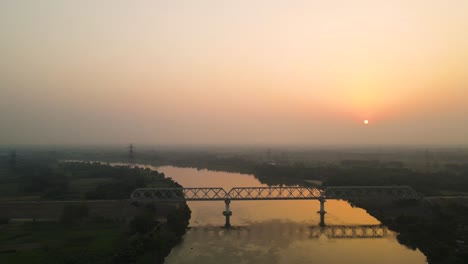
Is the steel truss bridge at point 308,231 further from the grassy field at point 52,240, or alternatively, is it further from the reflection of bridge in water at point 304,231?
the grassy field at point 52,240

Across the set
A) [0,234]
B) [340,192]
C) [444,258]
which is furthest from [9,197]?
[444,258]

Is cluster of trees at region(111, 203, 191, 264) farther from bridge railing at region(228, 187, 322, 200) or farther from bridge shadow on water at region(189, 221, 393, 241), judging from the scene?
bridge railing at region(228, 187, 322, 200)

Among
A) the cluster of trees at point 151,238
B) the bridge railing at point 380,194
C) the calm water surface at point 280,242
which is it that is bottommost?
the calm water surface at point 280,242

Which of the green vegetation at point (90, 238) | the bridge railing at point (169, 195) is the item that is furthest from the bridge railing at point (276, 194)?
the green vegetation at point (90, 238)

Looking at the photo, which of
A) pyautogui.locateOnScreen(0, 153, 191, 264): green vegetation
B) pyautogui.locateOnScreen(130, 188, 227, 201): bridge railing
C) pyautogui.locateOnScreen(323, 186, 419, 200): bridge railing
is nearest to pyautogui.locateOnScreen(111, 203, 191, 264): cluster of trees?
pyautogui.locateOnScreen(0, 153, 191, 264): green vegetation

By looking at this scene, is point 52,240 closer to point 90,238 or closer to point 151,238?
point 90,238

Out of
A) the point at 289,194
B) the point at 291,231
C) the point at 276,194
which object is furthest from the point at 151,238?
the point at 276,194

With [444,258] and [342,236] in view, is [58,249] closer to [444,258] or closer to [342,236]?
[342,236]
